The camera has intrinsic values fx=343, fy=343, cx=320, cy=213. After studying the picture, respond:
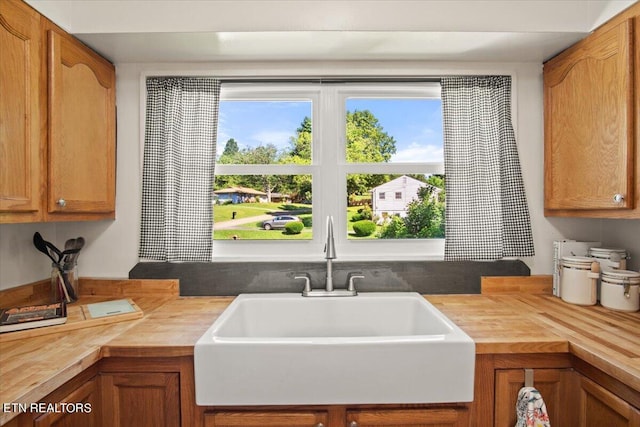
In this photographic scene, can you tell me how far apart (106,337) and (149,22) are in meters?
1.28

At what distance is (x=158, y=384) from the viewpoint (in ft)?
3.85

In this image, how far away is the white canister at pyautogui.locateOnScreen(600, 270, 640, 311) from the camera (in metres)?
1.47

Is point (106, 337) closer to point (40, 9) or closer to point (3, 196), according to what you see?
point (3, 196)

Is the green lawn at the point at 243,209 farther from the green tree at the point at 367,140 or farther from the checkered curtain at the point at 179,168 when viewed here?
the green tree at the point at 367,140

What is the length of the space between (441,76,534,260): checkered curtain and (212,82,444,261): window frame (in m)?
0.14

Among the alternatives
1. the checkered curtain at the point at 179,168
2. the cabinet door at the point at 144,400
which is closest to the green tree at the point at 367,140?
the checkered curtain at the point at 179,168

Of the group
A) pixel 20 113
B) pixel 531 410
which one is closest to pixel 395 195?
pixel 531 410

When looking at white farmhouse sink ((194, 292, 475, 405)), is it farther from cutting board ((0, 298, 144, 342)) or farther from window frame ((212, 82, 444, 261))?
window frame ((212, 82, 444, 261))

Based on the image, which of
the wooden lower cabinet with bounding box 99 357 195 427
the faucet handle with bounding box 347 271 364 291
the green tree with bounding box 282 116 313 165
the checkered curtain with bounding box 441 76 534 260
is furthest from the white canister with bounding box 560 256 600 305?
the wooden lower cabinet with bounding box 99 357 195 427

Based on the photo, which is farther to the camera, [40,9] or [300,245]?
[300,245]

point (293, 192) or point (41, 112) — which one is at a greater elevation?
point (41, 112)

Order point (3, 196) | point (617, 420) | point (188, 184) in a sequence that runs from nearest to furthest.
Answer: point (617, 420) < point (3, 196) < point (188, 184)

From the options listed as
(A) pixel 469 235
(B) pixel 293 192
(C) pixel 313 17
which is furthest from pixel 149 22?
(A) pixel 469 235

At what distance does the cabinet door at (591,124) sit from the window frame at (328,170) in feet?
1.79
